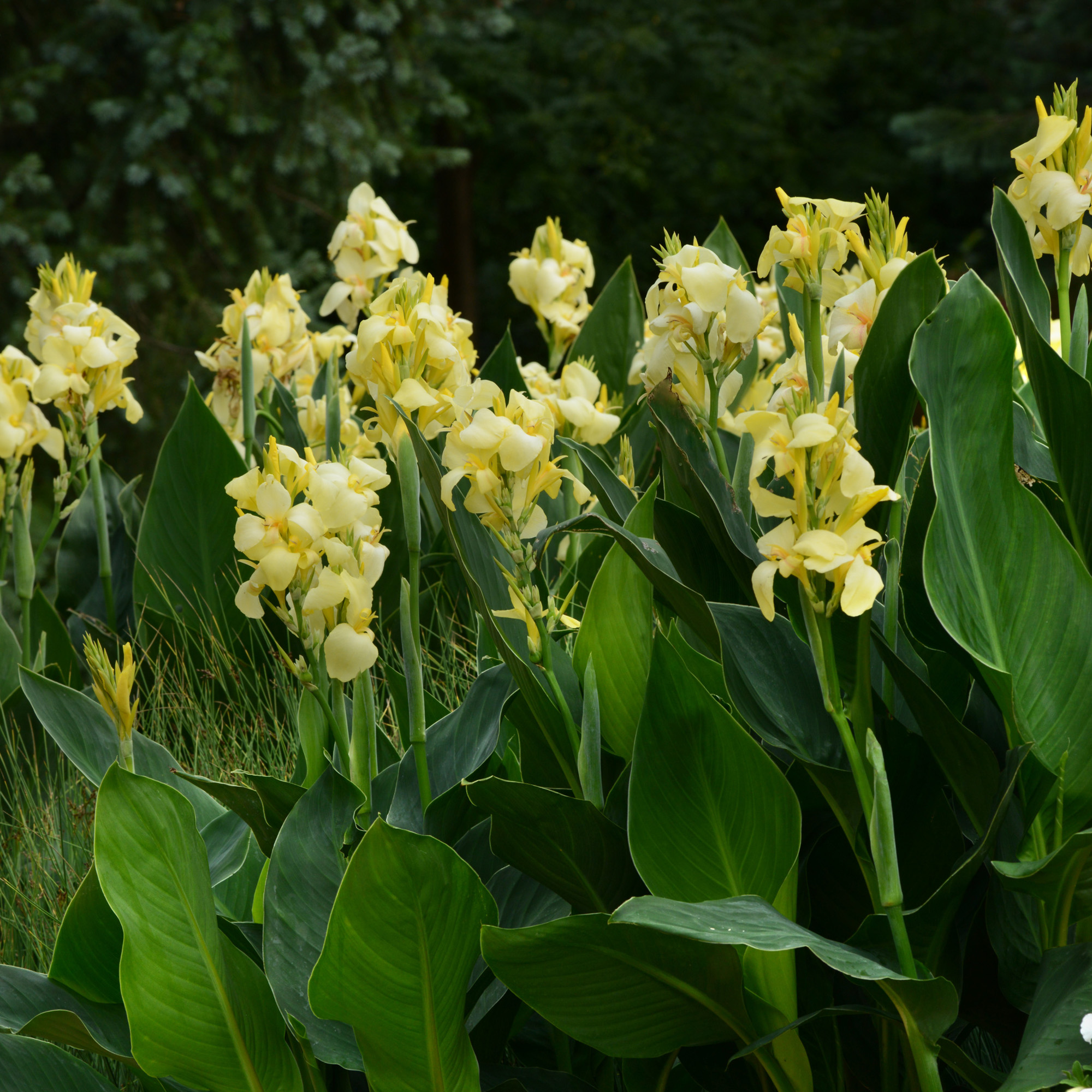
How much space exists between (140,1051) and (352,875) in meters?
0.25

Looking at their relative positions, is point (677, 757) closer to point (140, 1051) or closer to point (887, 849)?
point (887, 849)

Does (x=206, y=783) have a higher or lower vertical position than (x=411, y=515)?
lower

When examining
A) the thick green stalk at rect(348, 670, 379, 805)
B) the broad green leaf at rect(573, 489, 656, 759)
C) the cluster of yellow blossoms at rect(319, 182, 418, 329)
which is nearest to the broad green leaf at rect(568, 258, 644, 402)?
the cluster of yellow blossoms at rect(319, 182, 418, 329)

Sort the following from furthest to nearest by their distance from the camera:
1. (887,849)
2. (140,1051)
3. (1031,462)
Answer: (1031,462), (140,1051), (887,849)

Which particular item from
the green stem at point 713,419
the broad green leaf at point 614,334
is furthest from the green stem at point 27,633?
the green stem at point 713,419

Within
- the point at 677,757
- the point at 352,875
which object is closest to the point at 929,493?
the point at 677,757

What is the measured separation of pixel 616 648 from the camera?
1.13m

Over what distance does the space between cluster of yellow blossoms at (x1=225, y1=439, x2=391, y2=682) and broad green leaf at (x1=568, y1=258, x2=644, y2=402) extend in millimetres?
1365

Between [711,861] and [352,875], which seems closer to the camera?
[352,875]

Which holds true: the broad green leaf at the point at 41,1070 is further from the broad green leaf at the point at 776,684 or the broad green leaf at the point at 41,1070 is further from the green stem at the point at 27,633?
the green stem at the point at 27,633

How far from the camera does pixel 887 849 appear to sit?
0.80 m

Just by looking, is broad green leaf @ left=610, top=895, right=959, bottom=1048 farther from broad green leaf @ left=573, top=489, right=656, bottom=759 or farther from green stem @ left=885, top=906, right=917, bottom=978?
broad green leaf @ left=573, top=489, right=656, bottom=759

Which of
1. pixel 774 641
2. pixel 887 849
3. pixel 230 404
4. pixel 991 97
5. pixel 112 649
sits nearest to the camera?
pixel 887 849

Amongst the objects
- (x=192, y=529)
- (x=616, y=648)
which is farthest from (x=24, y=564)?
(x=616, y=648)
